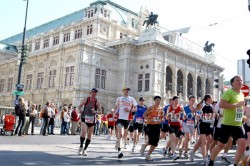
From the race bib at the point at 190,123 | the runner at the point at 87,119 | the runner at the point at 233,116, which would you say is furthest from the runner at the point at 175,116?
the runner at the point at 233,116

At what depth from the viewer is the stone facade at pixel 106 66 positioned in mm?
42656

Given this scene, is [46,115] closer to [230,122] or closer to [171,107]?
[171,107]

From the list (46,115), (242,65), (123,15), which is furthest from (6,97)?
(242,65)

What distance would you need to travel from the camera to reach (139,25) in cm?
5866

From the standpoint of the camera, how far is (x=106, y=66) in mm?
45000

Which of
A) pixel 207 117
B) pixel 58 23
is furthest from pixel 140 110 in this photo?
pixel 58 23

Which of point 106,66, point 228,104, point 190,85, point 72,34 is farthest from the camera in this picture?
point 72,34

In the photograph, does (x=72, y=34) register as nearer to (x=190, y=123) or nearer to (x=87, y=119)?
(x=190, y=123)

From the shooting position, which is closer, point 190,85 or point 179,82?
point 179,82

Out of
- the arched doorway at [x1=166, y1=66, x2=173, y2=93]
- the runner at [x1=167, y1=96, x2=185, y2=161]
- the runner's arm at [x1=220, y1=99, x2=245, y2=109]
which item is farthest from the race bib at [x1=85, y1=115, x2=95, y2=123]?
the arched doorway at [x1=166, y1=66, x2=173, y2=93]

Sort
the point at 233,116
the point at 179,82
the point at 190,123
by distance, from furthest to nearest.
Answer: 1. the point at 179,82
2. the point at 190,123
3. the point at 233,116

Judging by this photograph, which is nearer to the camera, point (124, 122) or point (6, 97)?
point (124, 122)

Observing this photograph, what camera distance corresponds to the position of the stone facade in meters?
42.7

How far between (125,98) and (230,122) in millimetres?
3972
